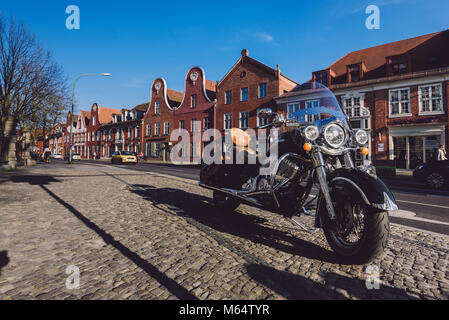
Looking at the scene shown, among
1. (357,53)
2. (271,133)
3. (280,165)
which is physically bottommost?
(280,165)

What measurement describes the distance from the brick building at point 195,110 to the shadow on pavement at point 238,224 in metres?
26.7

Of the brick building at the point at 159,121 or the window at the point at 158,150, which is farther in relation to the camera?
the window at the point at 158,150

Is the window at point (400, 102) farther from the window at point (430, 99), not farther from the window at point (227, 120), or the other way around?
the window at point (227, 120)

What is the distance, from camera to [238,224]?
4.22m

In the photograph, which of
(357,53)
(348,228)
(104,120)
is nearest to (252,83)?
(357,53)

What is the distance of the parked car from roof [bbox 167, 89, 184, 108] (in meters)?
36.0

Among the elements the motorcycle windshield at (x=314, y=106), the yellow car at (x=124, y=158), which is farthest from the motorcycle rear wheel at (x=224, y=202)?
the yellow car at (x=124, y=158)

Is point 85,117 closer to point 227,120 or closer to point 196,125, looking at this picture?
point 196,125

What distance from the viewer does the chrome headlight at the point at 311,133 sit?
288 cm

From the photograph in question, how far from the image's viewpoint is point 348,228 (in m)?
2.63

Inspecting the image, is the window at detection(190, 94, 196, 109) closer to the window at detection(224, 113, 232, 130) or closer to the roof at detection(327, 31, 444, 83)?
the window at detection(224, 113, 232, 130)

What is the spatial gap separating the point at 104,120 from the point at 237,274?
6130 cm

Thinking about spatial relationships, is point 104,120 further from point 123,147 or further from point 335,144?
point 335,144

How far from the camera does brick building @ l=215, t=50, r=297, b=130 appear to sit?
2677 centimetres
